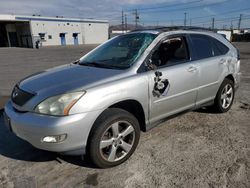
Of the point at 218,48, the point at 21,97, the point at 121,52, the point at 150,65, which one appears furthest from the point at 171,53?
the point at 21,97

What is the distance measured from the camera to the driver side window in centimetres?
358

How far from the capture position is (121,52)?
388 cm

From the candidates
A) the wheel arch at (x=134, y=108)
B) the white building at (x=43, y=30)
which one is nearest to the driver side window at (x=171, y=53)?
the wheel arch at (x=134, y=108)

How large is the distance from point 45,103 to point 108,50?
5.80ft

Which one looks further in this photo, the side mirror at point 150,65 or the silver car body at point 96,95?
the side mirror at point 150,65

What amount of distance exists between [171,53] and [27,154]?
2.65 m

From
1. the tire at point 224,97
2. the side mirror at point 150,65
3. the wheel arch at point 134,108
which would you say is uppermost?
the side mirror at point 150,65

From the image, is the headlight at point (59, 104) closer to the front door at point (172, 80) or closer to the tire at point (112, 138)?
the tire at point (112, 138)

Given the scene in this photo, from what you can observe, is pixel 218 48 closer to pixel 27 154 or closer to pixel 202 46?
pixel 202 46

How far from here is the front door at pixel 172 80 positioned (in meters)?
3.41

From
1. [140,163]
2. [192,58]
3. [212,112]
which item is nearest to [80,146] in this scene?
[140,163]

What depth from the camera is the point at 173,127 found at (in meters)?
4.28

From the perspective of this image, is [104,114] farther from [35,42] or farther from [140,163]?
[35,42]

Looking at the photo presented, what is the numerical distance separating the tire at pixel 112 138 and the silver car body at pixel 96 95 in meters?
0.10
